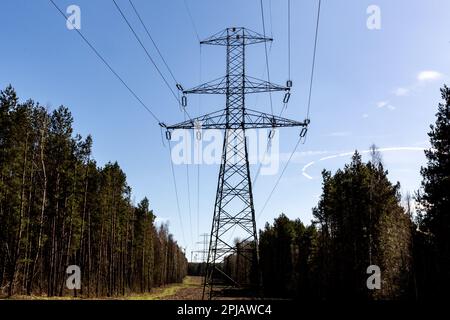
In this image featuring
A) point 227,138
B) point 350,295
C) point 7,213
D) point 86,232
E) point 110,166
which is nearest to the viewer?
point 227,138

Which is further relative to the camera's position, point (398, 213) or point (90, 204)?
point (90, 204)

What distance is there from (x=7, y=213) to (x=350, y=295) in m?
33.1

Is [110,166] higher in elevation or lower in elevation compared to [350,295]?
higher

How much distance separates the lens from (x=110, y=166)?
60.9 m

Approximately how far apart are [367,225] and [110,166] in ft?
122

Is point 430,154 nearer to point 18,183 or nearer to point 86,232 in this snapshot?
point 18,183

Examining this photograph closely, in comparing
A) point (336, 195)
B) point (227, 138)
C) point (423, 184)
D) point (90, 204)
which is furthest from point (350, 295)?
point (90, 204)

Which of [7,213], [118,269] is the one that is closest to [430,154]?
[7,213]

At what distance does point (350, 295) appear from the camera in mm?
41562
